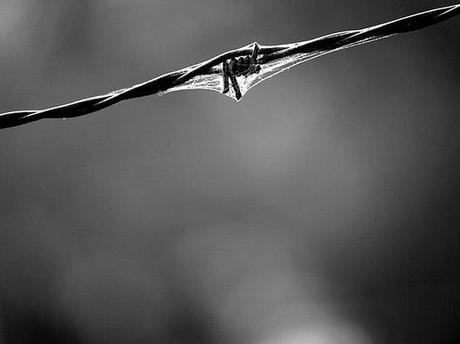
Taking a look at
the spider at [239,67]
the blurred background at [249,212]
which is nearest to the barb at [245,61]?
the spider at [239,67]

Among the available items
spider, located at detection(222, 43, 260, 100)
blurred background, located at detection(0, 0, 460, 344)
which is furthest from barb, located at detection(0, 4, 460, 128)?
blurred background, located at detection(0, 0, 460, 344)

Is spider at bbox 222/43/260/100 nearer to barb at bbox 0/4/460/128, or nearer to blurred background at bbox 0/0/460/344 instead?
barb at bbox 0/4/460/128

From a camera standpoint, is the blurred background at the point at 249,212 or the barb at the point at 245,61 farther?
the blurred background at the point at 249,212

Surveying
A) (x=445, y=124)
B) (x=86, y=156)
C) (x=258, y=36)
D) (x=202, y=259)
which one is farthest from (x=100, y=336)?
(x=445, y=124)

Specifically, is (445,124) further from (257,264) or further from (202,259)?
(202,259)

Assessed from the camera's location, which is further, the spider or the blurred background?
the blurred background

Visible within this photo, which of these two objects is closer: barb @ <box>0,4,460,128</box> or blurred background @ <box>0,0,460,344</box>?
barb @ <box>0,4,460,128</box>

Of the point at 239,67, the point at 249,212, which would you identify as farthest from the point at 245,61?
the point at 249,212

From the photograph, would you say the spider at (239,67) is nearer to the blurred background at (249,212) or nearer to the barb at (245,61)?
the barb at (245,61)
